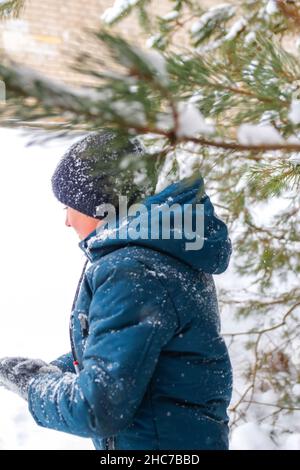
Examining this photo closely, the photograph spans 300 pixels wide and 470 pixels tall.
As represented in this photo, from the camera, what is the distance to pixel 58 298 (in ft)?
16.4

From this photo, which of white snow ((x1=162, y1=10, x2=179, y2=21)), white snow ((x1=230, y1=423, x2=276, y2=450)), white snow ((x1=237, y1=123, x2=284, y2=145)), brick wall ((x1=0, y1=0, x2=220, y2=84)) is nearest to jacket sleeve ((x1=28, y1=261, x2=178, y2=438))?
white snow ((x1=237, y1=123, x2=284, y2=145))

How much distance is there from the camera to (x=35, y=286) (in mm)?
5129

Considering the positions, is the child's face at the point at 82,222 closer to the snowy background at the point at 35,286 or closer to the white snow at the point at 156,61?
the white snow at the point at 156,61

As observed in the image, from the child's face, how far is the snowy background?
61.8 inches

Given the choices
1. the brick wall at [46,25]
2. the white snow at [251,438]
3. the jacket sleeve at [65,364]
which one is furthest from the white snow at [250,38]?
the brick wall at [46,25]

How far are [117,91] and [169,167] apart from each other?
47 centimetres

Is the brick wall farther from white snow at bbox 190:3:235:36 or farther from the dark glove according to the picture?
the dark glove

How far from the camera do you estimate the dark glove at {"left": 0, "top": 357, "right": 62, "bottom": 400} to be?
144 cm

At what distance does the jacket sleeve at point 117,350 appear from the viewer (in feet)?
3.86

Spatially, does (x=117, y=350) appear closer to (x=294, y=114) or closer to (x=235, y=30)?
(x=294, y=114)

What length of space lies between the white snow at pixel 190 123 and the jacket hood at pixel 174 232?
1.18 feet
